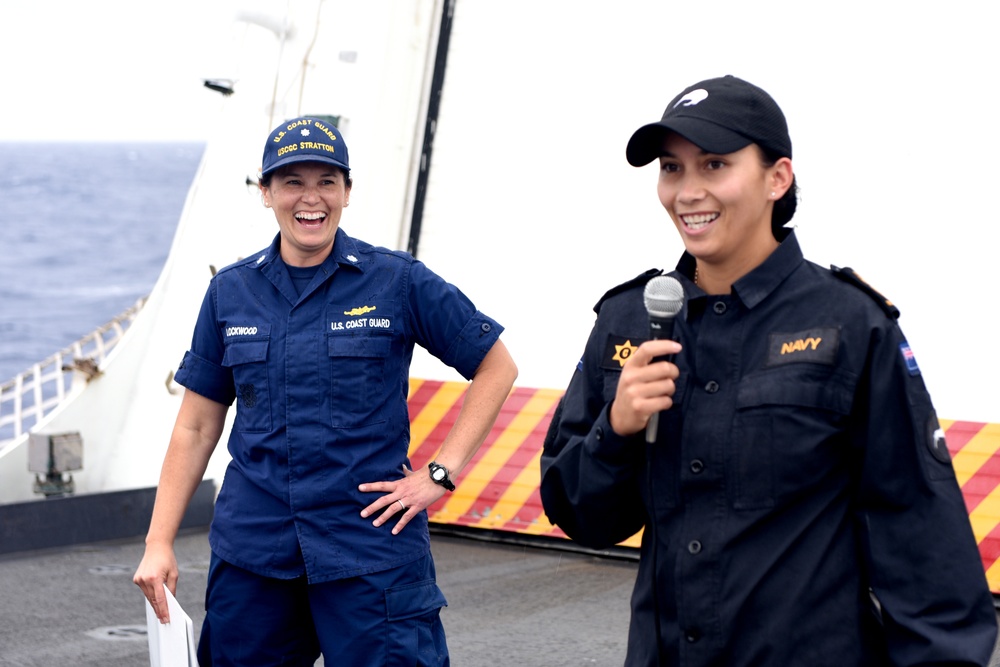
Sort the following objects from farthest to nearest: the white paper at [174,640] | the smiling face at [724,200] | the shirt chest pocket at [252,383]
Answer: the shirt chest pocket at [252,383] < the white paper at [174,640] < the smiling face at [724,200]

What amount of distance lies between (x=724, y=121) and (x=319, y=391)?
1571mm

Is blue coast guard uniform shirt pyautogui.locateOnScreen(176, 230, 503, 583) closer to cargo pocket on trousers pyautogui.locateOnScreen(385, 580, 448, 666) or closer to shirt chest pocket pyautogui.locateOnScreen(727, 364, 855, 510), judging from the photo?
cargo pocket on trousers pyautogui.locateOnScreen(385, 580, 448, 666)

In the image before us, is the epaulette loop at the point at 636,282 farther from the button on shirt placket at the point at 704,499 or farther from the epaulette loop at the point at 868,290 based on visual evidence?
the epaulette loop at the point at 868,290

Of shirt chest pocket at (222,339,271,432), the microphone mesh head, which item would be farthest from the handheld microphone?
shirt chest pocket at (222,339,271,432)

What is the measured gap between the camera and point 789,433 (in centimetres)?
210

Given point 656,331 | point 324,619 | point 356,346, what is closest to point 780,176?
point 656,331

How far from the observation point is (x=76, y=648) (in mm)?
5578

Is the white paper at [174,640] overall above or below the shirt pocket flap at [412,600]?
below

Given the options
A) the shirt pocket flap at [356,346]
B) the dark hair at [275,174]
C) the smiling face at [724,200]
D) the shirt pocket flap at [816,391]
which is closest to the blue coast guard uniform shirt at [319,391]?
the shirt pocket flap at [356,346]

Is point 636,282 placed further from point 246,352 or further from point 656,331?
point 246,352

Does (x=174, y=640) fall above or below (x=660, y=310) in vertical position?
below

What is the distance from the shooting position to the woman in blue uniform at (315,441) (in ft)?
11.0

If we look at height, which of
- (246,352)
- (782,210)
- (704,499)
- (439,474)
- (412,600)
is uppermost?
(782,210)

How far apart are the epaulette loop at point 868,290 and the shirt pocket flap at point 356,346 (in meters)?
1.53
